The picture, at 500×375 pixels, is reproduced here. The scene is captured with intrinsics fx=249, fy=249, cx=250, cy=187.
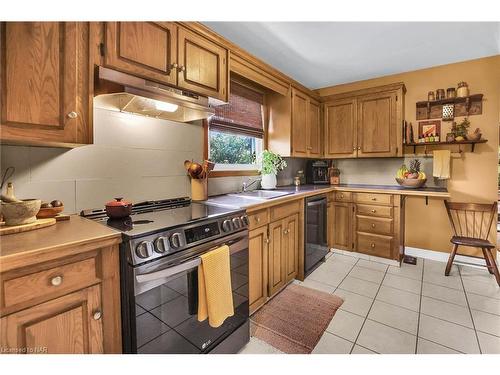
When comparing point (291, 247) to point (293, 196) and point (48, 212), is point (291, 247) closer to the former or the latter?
point (293, 196)

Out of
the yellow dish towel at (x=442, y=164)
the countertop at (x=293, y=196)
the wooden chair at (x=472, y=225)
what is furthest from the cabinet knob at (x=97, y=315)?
the yellow dish towel at (x=442, y=164)

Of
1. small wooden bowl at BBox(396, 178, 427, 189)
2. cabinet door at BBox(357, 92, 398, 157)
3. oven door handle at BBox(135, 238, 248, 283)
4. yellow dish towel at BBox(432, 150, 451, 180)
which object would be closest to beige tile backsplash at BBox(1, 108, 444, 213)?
oven door handle at BBox(135, 238, 248, 283)

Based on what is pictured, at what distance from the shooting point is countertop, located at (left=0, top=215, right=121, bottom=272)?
2.65 feet

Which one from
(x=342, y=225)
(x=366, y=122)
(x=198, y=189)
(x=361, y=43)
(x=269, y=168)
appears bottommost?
(x=342, y=225)

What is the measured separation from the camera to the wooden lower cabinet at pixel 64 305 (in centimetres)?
82

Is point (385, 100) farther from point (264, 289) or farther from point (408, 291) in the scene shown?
point (264, 289)

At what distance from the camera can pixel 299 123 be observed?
316 centimetres

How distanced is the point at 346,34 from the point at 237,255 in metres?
2.20

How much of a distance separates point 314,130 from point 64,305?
3.28 meters

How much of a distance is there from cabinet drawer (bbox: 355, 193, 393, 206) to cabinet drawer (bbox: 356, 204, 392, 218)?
0.05m

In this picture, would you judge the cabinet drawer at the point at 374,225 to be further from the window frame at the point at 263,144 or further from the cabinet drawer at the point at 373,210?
the window frame at the point at 263,144

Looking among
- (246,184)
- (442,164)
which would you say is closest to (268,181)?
(246,184)

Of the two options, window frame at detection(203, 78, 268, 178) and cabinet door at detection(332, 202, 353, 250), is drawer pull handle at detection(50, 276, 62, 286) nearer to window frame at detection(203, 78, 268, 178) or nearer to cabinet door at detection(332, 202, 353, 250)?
window frame at detection(203, 78, 268, 178)
